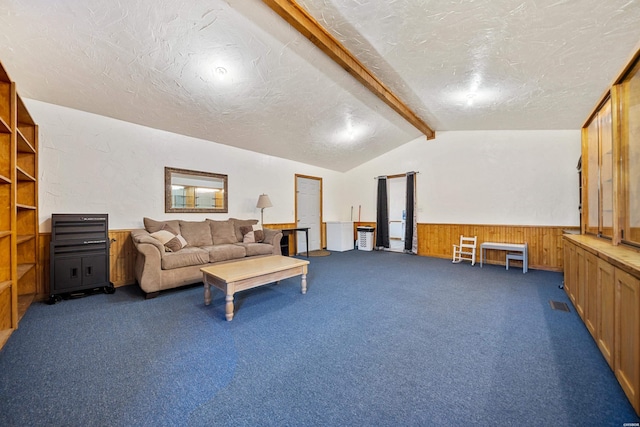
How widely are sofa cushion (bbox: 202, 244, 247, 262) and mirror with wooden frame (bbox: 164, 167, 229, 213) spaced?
104 centimetres

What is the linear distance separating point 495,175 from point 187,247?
5.73m

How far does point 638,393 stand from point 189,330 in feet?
9.47

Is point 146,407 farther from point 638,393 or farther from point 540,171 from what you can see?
point 540,171

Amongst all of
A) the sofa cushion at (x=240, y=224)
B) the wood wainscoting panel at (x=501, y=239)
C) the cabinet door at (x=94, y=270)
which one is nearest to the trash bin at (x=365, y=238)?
the wood wainscoting panel at (x=501, y=239)

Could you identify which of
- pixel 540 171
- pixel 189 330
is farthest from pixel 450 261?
pixel 189 330

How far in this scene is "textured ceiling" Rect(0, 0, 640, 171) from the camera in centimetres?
206

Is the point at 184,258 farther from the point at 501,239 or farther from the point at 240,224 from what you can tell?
the point at 501,239

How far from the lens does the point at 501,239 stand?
16.3ft

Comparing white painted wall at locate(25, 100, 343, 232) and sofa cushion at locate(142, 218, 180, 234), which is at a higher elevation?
white painted wall at locate(25, 100, 343, 232)

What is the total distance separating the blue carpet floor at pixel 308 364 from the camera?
51.1 inches

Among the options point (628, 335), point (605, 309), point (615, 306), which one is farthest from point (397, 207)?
point (628, 335)

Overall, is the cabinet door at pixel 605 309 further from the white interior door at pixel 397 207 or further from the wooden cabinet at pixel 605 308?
the white interior door at pixel 397 207

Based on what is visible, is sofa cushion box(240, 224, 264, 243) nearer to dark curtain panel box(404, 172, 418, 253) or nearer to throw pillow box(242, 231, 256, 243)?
throw pillow box(242, 231, 256, 243)

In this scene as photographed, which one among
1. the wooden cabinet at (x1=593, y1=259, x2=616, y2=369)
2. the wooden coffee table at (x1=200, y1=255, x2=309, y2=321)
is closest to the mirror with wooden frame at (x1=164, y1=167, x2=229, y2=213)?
the wooden coffee table at (x1=200, y1=255, x2=309, y2=321)
